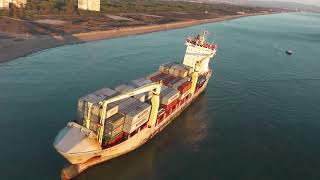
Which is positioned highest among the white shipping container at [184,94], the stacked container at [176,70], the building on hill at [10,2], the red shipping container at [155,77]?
the building on hill at [10,2]

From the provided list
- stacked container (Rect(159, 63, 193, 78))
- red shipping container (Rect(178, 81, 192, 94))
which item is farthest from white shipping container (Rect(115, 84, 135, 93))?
stacked container (Rect(159, 63, 193, 78))

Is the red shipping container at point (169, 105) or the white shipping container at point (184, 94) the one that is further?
the white shipping container at point (184, 94)

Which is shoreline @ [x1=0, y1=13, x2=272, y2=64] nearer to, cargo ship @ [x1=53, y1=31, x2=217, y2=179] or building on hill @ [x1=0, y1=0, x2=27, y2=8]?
cargo ship @ [x1=53, y1=31, x2=217, y2=179]

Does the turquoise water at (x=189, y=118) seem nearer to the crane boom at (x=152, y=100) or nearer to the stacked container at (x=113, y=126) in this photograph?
the stacked container at (x=113, y=126)

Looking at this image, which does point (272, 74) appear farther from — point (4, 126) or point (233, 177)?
point (4, 126)

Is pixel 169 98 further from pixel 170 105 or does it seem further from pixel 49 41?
pixel 49 41

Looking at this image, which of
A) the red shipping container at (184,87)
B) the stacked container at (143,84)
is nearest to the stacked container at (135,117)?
the stacked container at (143,84)
